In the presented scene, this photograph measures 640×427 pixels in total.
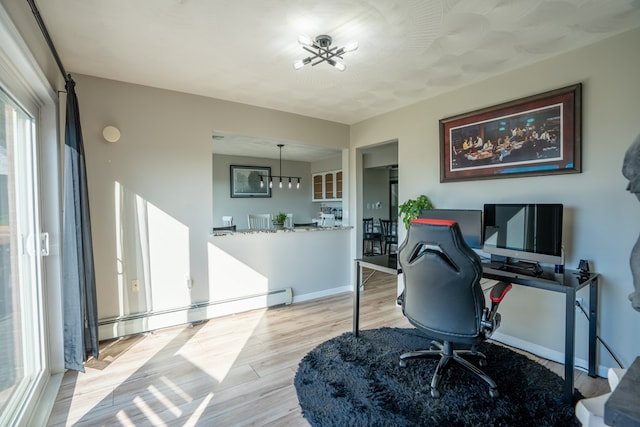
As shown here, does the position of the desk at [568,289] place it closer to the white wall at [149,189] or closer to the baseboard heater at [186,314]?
the baseboard heater at [186,314]

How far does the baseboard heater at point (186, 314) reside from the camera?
288 centimetres

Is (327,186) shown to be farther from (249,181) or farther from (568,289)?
(568,289)

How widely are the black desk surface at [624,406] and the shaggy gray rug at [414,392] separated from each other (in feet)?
3.91

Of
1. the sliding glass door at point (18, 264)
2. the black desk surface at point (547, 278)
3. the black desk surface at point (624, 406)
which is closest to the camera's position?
the black desk surface at point (624, 406)

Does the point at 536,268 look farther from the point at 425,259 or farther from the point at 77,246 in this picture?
the point at 77,246

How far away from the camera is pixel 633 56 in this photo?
210cm

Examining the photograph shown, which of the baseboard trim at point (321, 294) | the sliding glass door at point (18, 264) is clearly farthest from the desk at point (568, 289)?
the sliding glass door at point (18, 264)

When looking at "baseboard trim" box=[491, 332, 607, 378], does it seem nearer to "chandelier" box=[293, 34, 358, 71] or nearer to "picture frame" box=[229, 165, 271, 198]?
"chandelier" box=[293, 34, 358, 71]

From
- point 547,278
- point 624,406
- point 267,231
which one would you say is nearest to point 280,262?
point 267,231

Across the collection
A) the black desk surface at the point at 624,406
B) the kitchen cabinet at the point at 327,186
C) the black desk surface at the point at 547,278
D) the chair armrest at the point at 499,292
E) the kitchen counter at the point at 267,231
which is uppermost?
the kitchen cabinet at the point at 327,186

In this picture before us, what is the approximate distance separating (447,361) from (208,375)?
67.2 inches

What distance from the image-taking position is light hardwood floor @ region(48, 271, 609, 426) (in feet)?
6.08

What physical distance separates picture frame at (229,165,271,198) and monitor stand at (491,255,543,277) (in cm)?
544

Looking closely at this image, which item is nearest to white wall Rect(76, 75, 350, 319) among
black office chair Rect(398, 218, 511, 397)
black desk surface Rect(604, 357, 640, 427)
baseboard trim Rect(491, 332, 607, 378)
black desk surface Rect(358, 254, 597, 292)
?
black desk surface Rect(358, 254, 597, 292)
